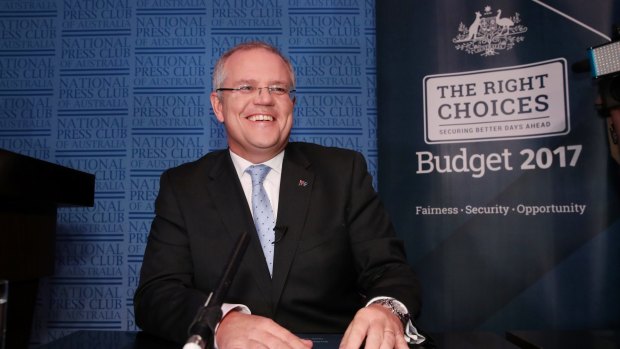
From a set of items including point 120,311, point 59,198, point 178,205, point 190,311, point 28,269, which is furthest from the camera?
point 120,311

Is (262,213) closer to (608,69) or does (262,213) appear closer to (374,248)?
(374,248)

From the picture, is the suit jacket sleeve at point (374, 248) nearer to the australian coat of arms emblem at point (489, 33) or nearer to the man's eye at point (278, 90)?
the man's eye at point (278, 90)

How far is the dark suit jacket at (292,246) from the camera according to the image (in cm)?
151

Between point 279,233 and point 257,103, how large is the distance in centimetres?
46

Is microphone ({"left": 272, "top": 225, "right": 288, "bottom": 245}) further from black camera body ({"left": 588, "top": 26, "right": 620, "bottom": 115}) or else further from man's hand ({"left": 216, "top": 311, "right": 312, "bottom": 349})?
black camera body ({"left": 588, "top": 26, "right": 620, "bottom": 115})

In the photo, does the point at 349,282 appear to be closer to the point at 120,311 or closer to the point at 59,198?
the point at 59,198

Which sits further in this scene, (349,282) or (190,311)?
(349,282)

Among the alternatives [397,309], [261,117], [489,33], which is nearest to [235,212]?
[261,117]

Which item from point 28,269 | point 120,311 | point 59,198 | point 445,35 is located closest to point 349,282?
point 59,198

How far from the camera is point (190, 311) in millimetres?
1217

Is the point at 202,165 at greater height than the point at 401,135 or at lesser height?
lesser

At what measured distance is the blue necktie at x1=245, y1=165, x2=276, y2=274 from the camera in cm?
160

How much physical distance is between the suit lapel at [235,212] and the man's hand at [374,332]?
0.49m

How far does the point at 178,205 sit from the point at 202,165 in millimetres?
196
